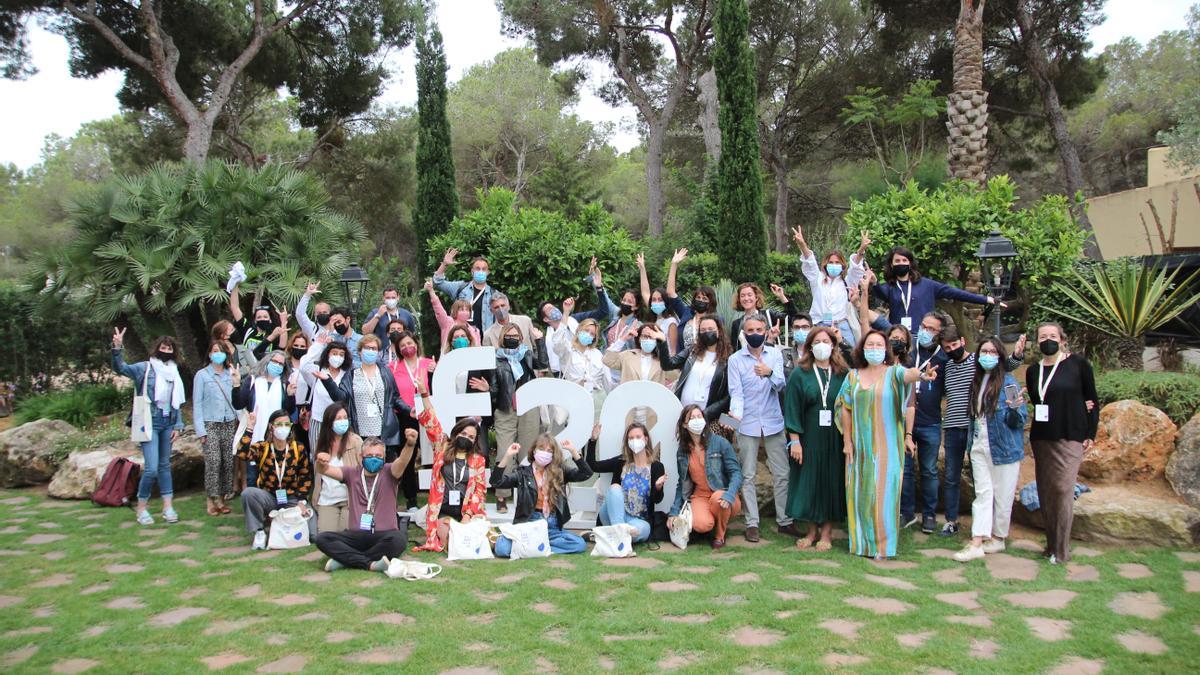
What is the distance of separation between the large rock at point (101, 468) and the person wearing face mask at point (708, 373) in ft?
18.5

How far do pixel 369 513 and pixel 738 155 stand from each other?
31.1 feet

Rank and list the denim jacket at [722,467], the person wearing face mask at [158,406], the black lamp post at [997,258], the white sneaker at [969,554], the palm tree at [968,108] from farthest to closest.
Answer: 1. the palm tree at [968,108]
2. the person wearing face mask at [158,406]
3. the black lamp post at [997,258]
4. the denim jacket at [722,467]
5. the white sneaker at [969,554]

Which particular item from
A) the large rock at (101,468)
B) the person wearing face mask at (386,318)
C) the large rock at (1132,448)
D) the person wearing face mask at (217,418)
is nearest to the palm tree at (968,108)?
the large rock at (1132,448)

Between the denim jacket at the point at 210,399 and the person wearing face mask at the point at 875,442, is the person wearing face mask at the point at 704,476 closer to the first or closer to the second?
the person wearing face mask at the point at 875,442

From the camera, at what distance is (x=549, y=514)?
24.1ft

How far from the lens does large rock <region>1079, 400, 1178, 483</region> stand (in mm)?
7426

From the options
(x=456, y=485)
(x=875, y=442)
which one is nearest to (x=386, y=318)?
(x=456, y=485)

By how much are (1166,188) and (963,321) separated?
1386 centimetres

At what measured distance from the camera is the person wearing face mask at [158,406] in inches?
325

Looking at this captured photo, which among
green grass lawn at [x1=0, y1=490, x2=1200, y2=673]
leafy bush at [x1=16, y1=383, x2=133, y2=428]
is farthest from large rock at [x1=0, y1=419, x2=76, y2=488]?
green grass lawn at [x1=0, y1=490, x2=1200, y2=673]

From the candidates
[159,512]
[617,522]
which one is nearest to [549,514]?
[617,522]

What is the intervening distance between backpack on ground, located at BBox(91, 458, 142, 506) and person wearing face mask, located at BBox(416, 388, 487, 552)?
394 centimetres

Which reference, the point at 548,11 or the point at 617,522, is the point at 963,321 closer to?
the point at 617,522

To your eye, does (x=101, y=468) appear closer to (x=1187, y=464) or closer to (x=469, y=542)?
(x=469, y=542)
